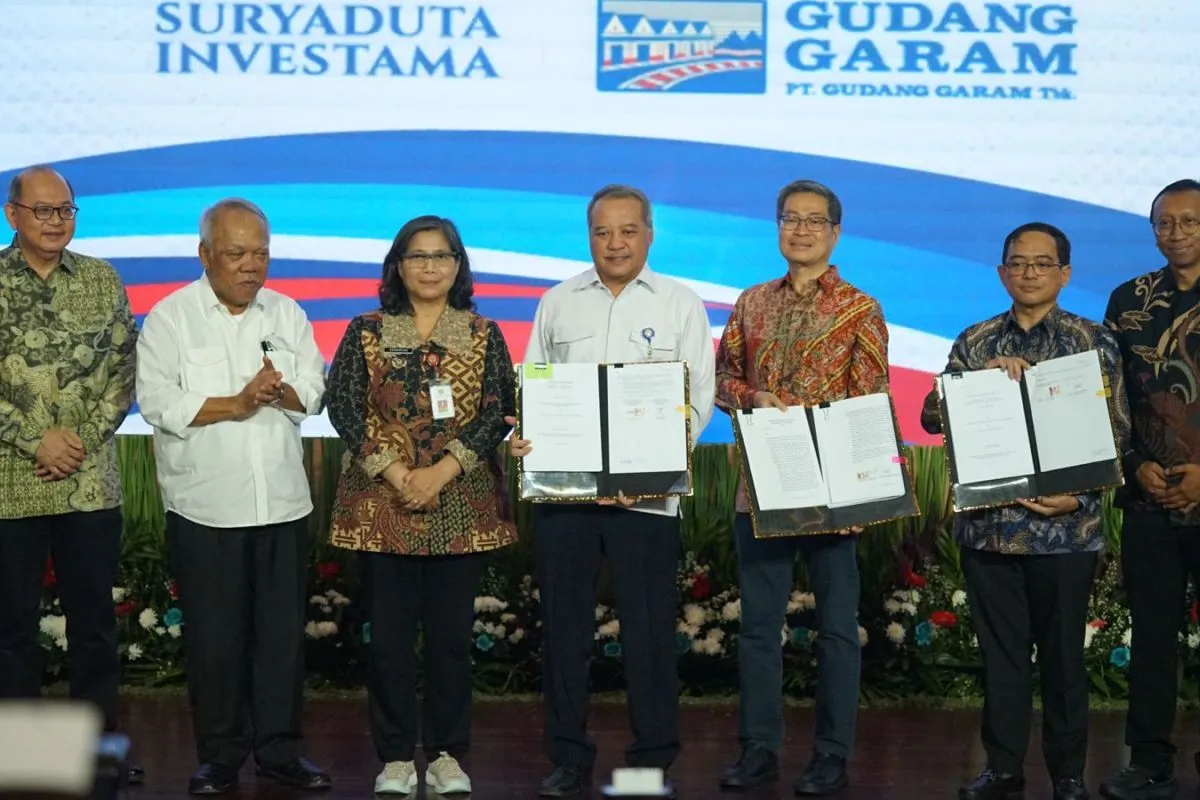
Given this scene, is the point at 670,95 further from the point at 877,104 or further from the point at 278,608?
the point at 278,608

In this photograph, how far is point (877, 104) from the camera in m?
6.31

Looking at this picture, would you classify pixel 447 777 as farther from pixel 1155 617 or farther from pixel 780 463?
pixel 1155 617

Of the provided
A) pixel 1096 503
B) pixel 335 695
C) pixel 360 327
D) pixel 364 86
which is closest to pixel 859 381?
pixel 1096 503

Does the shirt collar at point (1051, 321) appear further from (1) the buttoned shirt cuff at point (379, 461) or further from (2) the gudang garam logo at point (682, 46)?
(2) the gudang garam logo at point (682, 46)

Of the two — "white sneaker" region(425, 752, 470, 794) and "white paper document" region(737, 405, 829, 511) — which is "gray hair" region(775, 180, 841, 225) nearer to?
"white paper document" region(737, 405, 829, 511)

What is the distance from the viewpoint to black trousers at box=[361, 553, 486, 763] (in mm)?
4074

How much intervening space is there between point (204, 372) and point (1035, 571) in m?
2.19

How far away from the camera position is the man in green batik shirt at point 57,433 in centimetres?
413

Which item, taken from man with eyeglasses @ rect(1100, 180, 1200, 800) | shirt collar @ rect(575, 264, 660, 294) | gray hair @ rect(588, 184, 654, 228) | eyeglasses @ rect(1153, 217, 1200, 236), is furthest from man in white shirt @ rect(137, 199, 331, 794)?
eyeglasses @ rect(1153, 217, 1200, 236)

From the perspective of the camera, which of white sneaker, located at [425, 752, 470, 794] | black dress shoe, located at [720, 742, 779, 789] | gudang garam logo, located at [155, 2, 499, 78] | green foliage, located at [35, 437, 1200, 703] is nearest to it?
white sneaker, located at [425, 752, 470, 794]

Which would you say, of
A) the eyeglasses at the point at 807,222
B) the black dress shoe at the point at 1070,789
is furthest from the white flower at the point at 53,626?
the black dress shoe at the point at 1070,789

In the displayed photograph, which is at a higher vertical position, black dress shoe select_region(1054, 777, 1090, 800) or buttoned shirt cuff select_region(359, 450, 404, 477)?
buttoned shirt cuff select_region(359, 450, 404, 477)

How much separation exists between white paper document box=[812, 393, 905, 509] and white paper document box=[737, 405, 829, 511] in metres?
0.04

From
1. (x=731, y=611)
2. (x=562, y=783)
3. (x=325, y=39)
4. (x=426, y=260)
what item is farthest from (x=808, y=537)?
(x=325, y=39)
